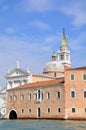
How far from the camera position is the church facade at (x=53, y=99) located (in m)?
40.6

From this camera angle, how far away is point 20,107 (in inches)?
1907

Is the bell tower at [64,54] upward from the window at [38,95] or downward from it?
upward

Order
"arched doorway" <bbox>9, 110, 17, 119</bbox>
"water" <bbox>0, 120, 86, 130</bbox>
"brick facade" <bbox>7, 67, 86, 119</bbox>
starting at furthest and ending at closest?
"arched doorway" <bbox>9, 110, 17, 119</bbox> < "brick facade" <bbox>7, 67, 86, 119</bbox> < "water" <bbox>0, 120, 86, 130</bbox>

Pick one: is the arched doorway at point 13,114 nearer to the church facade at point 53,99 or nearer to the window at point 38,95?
the church facade at point 53,99

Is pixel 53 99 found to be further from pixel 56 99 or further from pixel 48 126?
pixel 48 126

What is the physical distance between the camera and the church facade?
40562 mm

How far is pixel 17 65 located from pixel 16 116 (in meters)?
14.8

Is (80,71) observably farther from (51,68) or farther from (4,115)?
(51,68)

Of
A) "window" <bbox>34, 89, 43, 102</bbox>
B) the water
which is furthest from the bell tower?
the water

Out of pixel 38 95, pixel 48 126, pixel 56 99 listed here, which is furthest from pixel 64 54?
pixel 48 126

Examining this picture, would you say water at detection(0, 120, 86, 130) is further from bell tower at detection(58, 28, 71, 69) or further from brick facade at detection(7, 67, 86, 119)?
bell tower at detection(58, 28, 71, 69)

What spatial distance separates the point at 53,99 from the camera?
43.5 meters

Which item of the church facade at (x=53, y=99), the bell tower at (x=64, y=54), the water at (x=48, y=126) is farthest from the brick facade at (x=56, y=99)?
the bell tower at (x=64, y=54)

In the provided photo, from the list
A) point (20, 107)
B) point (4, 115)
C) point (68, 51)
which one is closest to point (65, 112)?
point (20, 107)
